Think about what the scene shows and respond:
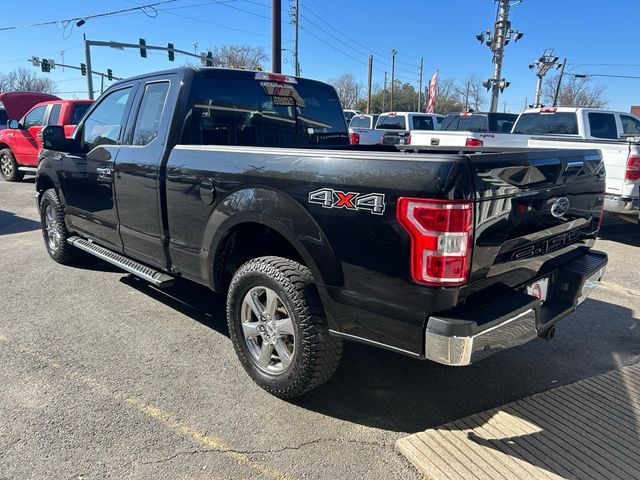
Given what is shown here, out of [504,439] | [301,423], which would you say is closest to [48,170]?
[301,423]

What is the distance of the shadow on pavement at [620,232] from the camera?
7.55m

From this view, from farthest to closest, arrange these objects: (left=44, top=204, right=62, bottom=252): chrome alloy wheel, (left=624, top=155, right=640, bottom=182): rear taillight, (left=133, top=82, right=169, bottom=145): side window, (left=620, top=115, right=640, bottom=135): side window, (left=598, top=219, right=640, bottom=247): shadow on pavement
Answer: (left=620, top=115, right=640, bottom=135): side window → (left=598, top=219, right=640, bottom=247): shadow on pavement → (left=624, top=155, right=640, bottom=182): rear taillight → (left=44, top=204, right=62, bottom=252): chrome alloy wheel → (left=133, top=82, right=169, bottom=145): side window

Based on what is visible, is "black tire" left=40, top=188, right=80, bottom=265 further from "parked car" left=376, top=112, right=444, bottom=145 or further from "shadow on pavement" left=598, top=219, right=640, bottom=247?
"parked car" left=376, top=112, right=444, bottom=145

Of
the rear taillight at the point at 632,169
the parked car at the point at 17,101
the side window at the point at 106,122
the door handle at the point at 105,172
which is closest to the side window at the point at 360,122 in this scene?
the parked car at the point at 17,101

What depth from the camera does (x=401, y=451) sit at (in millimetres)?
2574

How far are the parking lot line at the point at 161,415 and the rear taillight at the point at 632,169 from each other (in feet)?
21.0

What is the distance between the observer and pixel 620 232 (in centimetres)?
820

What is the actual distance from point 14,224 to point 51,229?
3.15 meters

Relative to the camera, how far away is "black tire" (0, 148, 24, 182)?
1284 centimetres

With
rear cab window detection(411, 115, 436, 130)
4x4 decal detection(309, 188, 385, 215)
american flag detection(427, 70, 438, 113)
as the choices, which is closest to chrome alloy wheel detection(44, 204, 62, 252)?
4x4 decal detection(309, 188, 385, 215)

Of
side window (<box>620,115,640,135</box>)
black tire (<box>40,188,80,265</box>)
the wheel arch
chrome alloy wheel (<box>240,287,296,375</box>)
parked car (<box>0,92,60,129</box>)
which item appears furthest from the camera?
parked car (<box>0,92,60,129</box>)

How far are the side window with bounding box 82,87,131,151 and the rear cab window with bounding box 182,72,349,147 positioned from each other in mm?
1055

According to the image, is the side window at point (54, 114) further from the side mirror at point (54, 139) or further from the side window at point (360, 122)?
the side window at point (360, 122)

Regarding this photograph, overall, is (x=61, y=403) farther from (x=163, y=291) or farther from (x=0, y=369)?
(x=163, y=291)
